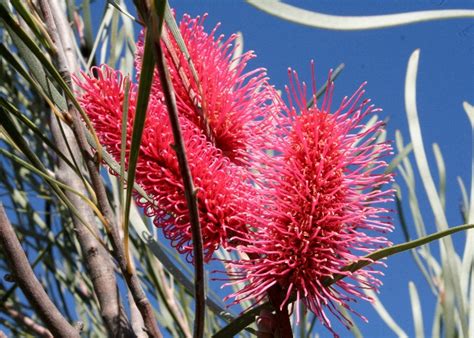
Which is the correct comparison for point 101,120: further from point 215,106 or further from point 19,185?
point 19,185

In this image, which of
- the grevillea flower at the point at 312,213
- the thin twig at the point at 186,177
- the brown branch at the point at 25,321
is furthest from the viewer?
the brown branch at the point at 25,321

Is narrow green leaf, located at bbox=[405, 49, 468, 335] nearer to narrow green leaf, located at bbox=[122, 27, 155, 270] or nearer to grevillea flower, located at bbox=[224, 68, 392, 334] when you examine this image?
grevillea flower, located at bbox=[224, 68, 392, 334]

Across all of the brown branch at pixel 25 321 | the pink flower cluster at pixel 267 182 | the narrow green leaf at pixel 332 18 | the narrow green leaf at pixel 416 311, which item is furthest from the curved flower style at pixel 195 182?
the brown branch at pixel 25 321

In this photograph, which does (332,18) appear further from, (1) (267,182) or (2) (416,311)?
(2) (416,311)

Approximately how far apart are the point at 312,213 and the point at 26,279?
19cm

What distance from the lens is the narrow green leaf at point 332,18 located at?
0.30m

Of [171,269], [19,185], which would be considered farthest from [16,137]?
[19,185]

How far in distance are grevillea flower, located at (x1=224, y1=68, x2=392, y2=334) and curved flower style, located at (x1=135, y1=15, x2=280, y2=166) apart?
3 centimetres

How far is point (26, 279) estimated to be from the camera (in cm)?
45

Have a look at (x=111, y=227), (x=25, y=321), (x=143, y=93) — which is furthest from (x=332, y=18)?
(x=25, y=321)

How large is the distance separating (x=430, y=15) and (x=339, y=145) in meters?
0.15

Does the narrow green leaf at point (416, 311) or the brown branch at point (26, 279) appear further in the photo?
the narrow green leaf at point (416, 311)

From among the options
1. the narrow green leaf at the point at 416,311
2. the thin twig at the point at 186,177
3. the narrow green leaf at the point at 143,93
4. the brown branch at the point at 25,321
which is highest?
the brown branch at the point at 25,321

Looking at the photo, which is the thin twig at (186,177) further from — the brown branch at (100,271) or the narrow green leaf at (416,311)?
the narrow green leaf at (416,311)
